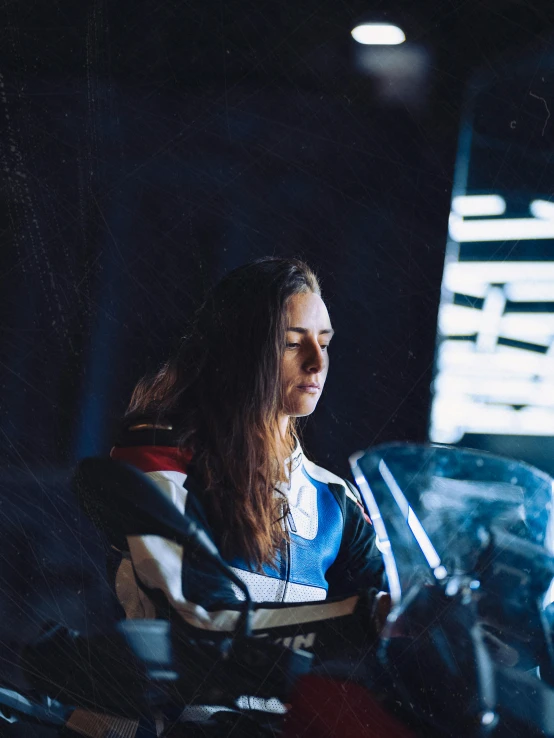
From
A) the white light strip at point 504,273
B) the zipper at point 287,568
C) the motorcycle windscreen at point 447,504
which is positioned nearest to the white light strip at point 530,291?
the white light strip at point 504,273

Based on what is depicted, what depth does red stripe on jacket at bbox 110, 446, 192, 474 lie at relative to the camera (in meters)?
0.57

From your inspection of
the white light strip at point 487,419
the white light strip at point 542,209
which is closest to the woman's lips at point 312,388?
the white light strip at point 487,419

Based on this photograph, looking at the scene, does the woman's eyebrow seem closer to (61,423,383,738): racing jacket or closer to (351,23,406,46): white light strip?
(61,423,383,738): racing jacket

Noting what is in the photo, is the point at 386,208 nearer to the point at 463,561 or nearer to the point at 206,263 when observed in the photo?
the point at 206,263

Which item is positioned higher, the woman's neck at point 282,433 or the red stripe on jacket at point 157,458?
the woman's neck at point 282,433

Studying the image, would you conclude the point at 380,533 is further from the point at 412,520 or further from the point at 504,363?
the point at 504,363

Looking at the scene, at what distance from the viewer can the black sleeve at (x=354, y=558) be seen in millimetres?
579

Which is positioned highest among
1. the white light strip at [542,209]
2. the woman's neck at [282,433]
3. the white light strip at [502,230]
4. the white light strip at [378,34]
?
the white light strip at [378,34]

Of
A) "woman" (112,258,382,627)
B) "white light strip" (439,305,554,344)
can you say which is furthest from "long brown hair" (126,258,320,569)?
"white light strip" (439,305,554,344)

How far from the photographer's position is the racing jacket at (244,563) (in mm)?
566

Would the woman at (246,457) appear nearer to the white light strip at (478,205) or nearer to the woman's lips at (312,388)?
the woman's lips at (312,388)

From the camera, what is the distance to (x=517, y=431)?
1.83 ft

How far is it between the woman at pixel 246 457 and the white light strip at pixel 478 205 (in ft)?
0.46

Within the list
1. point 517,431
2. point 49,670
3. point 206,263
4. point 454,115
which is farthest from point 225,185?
point 49,670
